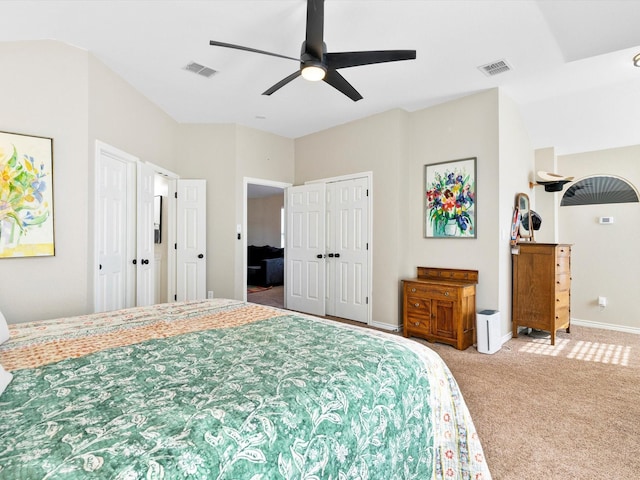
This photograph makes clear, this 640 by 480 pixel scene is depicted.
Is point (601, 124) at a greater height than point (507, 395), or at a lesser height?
greater

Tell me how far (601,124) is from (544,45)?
2.06 meters

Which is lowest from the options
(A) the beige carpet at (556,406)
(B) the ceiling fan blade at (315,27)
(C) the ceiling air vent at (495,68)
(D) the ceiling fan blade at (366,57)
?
(A) the beige carpet at (556,406)

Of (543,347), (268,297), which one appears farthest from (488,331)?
(268,297)

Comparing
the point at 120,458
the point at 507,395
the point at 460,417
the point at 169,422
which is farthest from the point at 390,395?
the point at 507,395

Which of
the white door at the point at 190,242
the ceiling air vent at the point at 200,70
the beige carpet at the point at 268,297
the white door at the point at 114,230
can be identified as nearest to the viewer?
the white door at the point at 114,230

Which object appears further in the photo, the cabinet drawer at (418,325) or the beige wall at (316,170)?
the cabinet drawer at (418,325)

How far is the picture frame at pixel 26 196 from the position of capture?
7.99ft

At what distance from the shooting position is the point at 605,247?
14.8ft

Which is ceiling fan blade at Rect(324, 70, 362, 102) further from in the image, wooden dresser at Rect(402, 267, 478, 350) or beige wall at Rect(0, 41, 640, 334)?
wooden dresser at Rect(402, 267, 478, 350)

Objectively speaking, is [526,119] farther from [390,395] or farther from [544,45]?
[390,395]

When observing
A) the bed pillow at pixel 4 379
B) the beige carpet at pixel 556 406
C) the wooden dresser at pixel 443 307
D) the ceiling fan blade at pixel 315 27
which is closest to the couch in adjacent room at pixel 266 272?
the wooden dresser at pixel 443 307

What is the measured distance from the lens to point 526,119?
4.30 m

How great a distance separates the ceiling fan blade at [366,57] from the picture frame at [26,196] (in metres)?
2.31

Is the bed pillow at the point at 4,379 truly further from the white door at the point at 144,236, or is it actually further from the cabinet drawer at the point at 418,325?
the cabinet drawer at the point at 418,325
